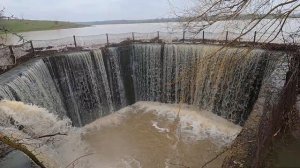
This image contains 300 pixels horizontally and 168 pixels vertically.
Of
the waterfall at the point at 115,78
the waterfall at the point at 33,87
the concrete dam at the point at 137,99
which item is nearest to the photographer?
the waterfall at the point at 33,87

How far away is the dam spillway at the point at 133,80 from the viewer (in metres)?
9.59

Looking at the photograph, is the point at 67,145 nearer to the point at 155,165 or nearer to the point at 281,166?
the point at 155,165

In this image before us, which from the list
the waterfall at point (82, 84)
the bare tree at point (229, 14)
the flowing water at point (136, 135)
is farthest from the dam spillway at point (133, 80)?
the bare tree at point (229, 14)

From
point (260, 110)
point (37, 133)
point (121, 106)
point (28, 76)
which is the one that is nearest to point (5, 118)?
point (37, 133)

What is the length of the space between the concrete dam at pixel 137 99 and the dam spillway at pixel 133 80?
0.12 feet

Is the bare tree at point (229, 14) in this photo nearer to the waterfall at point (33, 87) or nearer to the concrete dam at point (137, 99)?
the concrete dam at point (137, 99)

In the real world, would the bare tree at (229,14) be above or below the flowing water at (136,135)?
above

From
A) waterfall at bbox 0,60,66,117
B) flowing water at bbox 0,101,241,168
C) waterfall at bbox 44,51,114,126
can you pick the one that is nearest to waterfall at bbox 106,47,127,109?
waterfall at bbox 44,51,114,126

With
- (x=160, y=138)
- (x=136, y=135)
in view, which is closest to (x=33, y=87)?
(x=136, y=135)

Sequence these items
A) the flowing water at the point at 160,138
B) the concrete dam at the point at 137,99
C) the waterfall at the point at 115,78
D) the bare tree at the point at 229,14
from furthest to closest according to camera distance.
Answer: the waterfall at the point at 115,78, the flowing water at the point at 160,138, the concrete dam at the point at 137,99, the bare tree at the point at 229,14

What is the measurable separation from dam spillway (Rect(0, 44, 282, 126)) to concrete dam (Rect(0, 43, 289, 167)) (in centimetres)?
4

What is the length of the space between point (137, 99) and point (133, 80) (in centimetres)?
95

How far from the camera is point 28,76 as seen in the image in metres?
9.08

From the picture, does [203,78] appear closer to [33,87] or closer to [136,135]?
[136,135]
